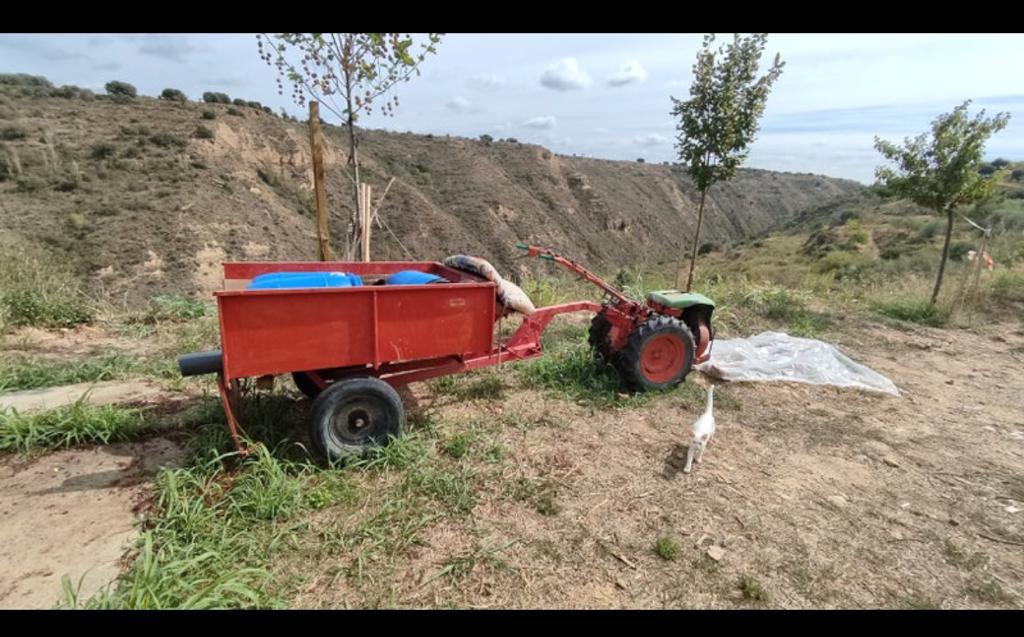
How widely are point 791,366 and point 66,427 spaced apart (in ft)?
21.7

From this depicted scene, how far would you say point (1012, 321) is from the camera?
789cm

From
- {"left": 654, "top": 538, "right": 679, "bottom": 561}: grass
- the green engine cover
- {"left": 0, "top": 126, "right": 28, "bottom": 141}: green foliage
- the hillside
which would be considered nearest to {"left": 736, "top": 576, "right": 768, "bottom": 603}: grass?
{"left": 654, "top": 538, "right": 679, "bottom": 561}: grass

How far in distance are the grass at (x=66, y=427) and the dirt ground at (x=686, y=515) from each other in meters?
0.13

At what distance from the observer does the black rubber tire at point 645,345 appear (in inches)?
175

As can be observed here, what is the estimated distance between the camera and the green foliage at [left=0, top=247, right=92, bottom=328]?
575 centimetres

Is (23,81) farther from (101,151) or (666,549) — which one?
(666,549)

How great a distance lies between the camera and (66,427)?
3.51 meters

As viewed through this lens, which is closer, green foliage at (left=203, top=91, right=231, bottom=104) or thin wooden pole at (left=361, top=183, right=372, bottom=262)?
thin wooden pole at (left=361, top=183, right=372, bottom=262)

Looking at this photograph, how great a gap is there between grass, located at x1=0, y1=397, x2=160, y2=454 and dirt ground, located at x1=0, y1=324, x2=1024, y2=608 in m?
0.13

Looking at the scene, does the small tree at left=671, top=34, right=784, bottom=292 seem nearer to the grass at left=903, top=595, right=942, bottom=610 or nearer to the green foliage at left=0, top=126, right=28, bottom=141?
the grass at left=903, top=595, right=942, bottom=610

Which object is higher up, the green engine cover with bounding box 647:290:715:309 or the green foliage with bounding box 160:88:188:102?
the green foliage with bounding box 160:88:188:102

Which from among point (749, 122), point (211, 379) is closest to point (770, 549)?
point (211, 379)

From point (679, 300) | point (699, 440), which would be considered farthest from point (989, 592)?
point (679, 300)

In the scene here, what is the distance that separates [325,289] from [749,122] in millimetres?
7683
